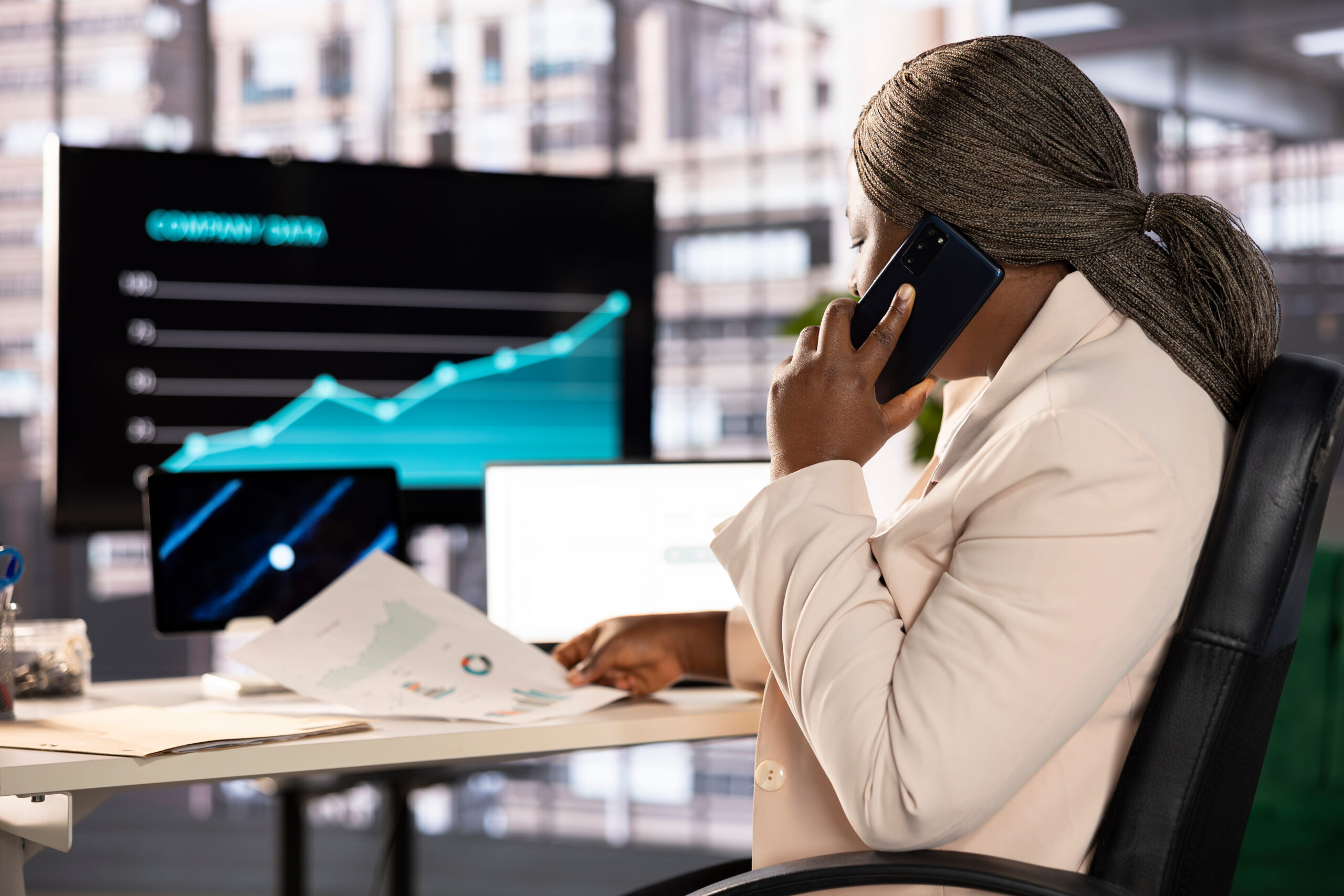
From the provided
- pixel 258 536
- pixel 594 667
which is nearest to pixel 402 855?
pixel 258 536

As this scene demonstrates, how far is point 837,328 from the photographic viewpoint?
3.40 feet

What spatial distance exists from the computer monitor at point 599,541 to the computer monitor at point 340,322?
36 centimetres

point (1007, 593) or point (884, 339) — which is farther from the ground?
point (884, 339)

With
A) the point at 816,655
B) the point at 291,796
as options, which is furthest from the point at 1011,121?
the point at 291,796

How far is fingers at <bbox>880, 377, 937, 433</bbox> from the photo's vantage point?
1.04 meters

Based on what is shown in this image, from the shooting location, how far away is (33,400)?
117 inches

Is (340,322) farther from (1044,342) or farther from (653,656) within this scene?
(1044,342)

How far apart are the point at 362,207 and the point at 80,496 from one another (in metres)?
0.68

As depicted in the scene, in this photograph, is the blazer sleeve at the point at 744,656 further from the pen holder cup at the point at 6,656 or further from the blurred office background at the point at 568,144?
the blurred office background at the point at 568,144

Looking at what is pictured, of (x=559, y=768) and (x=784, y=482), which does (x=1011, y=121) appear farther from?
(x=559, y=768)

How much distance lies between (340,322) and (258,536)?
20.4 inches

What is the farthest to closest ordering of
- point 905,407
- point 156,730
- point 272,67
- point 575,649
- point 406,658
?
point 272,67, point 575,649, point 406,658, point 156,730, point 905,407

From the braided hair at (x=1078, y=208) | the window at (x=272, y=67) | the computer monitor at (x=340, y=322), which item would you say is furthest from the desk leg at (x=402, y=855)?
the window at (x=272, y=67)

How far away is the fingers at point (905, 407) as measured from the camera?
3.40 ft
